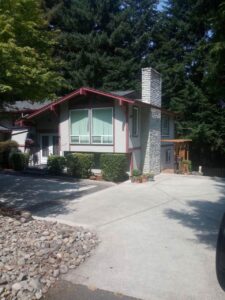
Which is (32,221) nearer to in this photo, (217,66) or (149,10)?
(217,66)

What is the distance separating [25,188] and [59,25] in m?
23.2

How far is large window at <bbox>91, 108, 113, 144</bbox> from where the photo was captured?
17.2 metres

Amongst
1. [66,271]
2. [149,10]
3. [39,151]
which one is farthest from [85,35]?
[66,271]

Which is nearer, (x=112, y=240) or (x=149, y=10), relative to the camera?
(x=112, y=240)

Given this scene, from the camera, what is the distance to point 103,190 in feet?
44.5

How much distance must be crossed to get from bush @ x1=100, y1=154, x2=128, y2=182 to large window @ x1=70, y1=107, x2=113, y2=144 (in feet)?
4.00

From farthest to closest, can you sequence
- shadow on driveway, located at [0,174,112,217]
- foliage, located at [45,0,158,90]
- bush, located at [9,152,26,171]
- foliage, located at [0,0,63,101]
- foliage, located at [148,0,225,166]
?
1. foliage, located at [45,0,158,90]
2. foliage, located at [148,0,225,166]
3. bush, located at [9,152,26,171]
4. shadow on driveway, located at [0,174,112,217]
5. foliage, located at [0,0,63,101]

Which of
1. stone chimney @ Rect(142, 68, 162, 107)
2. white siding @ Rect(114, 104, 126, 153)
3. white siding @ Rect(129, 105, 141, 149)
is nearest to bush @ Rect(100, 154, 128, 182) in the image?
white siding @ Rect(114, 104, 126, 153)

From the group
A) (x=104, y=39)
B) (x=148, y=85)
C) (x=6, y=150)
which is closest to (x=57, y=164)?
(x=6, y=150)

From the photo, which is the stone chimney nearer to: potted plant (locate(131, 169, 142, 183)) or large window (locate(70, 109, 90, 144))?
large window (locate(70, 109, 90, 144))

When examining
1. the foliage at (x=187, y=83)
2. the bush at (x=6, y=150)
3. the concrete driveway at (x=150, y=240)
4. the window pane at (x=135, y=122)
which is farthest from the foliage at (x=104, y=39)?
the concrete driveway at (x=150, y=240)

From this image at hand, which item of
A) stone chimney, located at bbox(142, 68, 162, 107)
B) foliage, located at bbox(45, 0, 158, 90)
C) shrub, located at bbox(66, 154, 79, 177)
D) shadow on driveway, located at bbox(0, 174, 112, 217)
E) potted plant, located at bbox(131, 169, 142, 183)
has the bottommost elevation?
shadow on driveway, located at bbox(0, 174, 112, 217)

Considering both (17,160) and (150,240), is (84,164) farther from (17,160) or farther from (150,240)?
A: (150,240)

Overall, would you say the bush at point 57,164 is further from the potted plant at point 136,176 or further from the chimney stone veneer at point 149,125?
the chimney stone veneer at point 149,125
